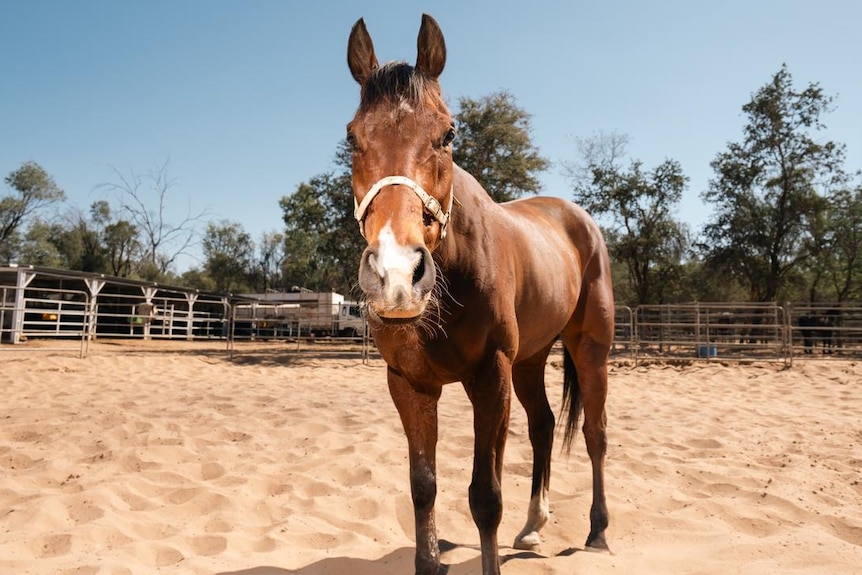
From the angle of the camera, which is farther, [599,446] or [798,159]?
[798,159]

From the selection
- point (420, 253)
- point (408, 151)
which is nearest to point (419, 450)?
point (420, 253)

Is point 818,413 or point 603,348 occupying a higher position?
point 603,348

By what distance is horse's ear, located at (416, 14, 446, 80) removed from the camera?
211 centimetres

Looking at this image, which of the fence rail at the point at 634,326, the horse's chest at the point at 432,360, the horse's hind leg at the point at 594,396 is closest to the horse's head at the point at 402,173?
the horse's chest at the point at 432,360

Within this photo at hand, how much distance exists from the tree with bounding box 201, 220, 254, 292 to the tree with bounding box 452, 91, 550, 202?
3797cm

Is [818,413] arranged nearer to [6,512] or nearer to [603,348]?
[603,348]

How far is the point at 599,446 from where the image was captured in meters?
3.34

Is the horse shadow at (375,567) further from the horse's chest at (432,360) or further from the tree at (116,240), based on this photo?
the tree at (116,240)

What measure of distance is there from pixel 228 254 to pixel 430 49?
174 ft

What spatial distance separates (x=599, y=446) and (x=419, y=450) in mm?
1537

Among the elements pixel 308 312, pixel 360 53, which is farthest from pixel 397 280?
pixel 308 312

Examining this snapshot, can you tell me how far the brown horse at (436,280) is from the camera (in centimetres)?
161

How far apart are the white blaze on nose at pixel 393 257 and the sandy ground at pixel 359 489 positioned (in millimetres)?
1753

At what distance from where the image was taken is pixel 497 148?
18.5m
